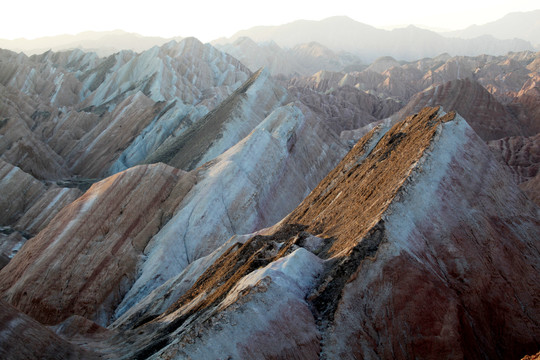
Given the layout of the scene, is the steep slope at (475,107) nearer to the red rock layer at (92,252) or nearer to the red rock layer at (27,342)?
the red rock layer at (92,252)

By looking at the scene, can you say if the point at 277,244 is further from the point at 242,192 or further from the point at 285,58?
the point at 285,58

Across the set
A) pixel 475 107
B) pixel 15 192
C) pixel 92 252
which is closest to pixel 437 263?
pixel 92 252

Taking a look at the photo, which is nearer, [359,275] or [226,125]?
[359,275]

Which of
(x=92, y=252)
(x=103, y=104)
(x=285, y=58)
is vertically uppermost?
(x=92, y=252)

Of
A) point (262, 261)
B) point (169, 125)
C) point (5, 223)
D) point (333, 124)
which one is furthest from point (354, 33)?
point (262, 261)

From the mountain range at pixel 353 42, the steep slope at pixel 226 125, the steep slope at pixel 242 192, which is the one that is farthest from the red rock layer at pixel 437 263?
the mountain range at pixel 353 42

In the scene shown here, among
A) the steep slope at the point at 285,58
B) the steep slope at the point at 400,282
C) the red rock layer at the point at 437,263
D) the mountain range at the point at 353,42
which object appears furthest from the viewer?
the mountain range at the point at 353,42
